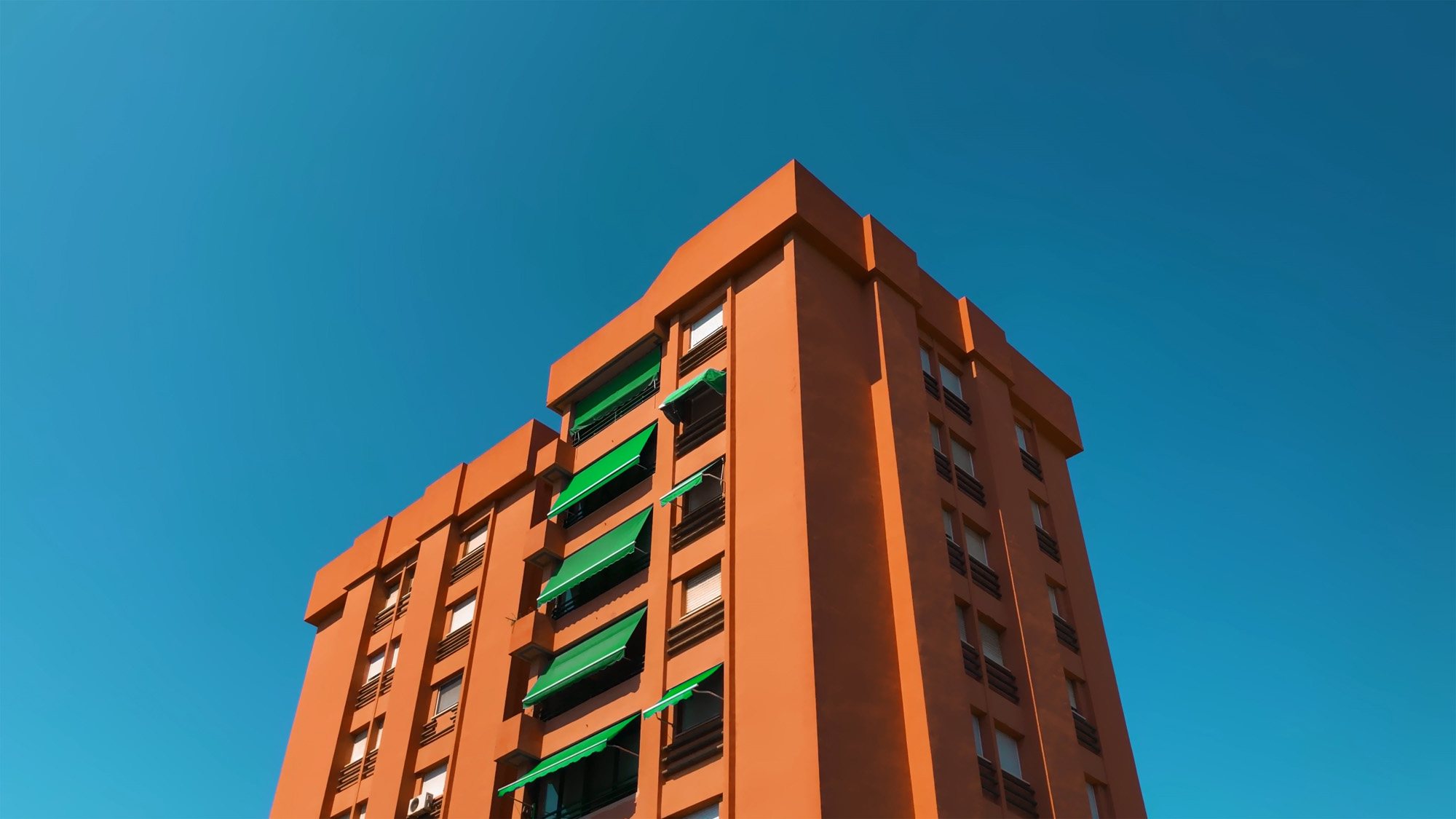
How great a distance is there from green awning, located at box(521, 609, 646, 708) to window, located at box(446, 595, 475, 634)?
5354 millimetres

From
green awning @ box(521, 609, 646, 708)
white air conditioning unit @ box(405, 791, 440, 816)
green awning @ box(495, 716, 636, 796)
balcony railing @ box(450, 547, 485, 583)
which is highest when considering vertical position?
balcony railing @ box(450, 547, 485, 583)

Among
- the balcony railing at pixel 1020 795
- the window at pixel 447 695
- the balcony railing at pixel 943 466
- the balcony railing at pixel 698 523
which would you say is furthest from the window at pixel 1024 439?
the window at pixel 447 695

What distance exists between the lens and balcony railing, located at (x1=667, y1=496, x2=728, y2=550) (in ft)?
79.6

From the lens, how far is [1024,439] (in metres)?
31.1

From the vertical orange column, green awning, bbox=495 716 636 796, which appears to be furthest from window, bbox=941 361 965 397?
the vertical orange column

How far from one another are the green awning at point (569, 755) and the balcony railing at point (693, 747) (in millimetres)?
1816

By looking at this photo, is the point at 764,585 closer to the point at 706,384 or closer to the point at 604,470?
the point at 706,384

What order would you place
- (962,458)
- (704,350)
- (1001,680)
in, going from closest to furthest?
(1001,680), (962,458), (704,350)

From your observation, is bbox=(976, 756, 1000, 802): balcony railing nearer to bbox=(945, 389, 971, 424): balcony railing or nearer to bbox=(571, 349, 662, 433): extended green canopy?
bbox=(945, 389, 971, 424): balcony railing

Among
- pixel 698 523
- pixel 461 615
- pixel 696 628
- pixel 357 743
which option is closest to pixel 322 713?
pixel 357 743

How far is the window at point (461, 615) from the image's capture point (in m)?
31.7

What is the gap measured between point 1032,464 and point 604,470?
11372 millimetres

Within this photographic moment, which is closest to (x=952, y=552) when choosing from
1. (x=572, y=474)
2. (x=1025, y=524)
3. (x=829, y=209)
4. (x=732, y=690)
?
(x=1025, y=524)

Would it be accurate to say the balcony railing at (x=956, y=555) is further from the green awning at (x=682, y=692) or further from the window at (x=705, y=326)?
the window at (x=705, y=326)
